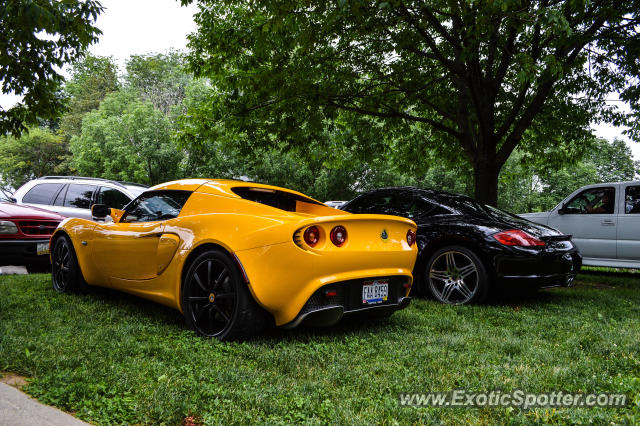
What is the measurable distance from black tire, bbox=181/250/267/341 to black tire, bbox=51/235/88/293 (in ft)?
7.25

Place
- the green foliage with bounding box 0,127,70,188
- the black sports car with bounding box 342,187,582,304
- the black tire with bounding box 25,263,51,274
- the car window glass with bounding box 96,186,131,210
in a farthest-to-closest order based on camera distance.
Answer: the green foliage with bounding box 0,127,70,188 → the car window glass with bounding box 96,186,131,210 → the black tire with bounding box 25,263,51,274 → the black sports car with bounding box 342,187,582,304

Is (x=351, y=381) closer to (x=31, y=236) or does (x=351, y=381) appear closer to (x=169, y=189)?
(x=169, y=189)

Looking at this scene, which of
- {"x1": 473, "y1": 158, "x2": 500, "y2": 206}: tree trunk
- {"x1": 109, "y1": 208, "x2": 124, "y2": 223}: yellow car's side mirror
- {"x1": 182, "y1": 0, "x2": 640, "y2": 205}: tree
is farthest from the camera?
{"x1": 473, "y1": 158, "x2": 500, "y2": 206}: tree trunk

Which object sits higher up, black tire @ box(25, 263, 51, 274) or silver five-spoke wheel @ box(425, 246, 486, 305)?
silver five-spoke wheel @ box(425, 246, 486, 305)

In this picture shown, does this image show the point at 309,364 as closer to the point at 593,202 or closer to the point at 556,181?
the point at 593,202

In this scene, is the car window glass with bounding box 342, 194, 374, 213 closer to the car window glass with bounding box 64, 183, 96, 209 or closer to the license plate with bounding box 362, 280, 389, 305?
the license plate with bounding box 362, 280, 389, 305

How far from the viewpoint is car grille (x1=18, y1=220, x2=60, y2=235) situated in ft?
24.5

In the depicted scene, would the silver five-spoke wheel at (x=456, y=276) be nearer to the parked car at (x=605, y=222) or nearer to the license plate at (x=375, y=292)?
the license plate at (x=375, y=292)

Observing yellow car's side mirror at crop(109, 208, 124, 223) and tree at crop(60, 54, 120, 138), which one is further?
tree at crop(60, 54, 120, 138)

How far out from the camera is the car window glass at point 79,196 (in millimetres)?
9305

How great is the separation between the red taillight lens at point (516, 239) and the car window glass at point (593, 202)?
4.25 metres

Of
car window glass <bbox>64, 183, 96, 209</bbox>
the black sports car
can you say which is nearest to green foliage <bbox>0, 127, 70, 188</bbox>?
car window glass <bbox>64, 183, 96, 209</bbox>

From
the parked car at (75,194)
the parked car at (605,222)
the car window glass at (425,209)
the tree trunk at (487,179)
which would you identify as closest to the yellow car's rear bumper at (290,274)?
the car window glass at (425,209)

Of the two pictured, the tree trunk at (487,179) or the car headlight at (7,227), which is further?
the tree trunk at (487,179)
